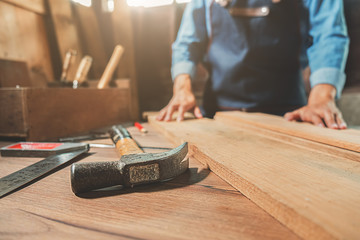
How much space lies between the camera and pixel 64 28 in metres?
2.02

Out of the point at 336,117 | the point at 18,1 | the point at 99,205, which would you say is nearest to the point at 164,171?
the point at 99,205

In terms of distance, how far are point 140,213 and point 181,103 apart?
41.8 inches

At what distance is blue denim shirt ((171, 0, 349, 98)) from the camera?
1.27 meters

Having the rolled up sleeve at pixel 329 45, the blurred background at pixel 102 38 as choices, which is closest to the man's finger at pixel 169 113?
the rolled up sleeve at pixel 329 45

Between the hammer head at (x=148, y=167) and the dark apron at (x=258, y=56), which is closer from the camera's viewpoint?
the hammer head at (x=148, y=167)

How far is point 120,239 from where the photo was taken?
1.03 feet

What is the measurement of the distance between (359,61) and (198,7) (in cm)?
164

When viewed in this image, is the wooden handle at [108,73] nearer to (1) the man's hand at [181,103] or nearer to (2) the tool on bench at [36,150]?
(1) the man's hand at [181,103]

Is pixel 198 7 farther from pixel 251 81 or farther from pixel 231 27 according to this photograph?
pixel 251 81

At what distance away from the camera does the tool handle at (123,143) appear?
2.12ft

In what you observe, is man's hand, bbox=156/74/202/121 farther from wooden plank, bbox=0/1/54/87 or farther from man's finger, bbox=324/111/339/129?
wooden plank, bbox=0/1/54/87

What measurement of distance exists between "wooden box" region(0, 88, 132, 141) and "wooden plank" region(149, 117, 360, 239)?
737 millimetres

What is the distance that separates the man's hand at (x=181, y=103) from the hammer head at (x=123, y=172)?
80 cm

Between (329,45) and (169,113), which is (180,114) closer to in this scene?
(169,113)
